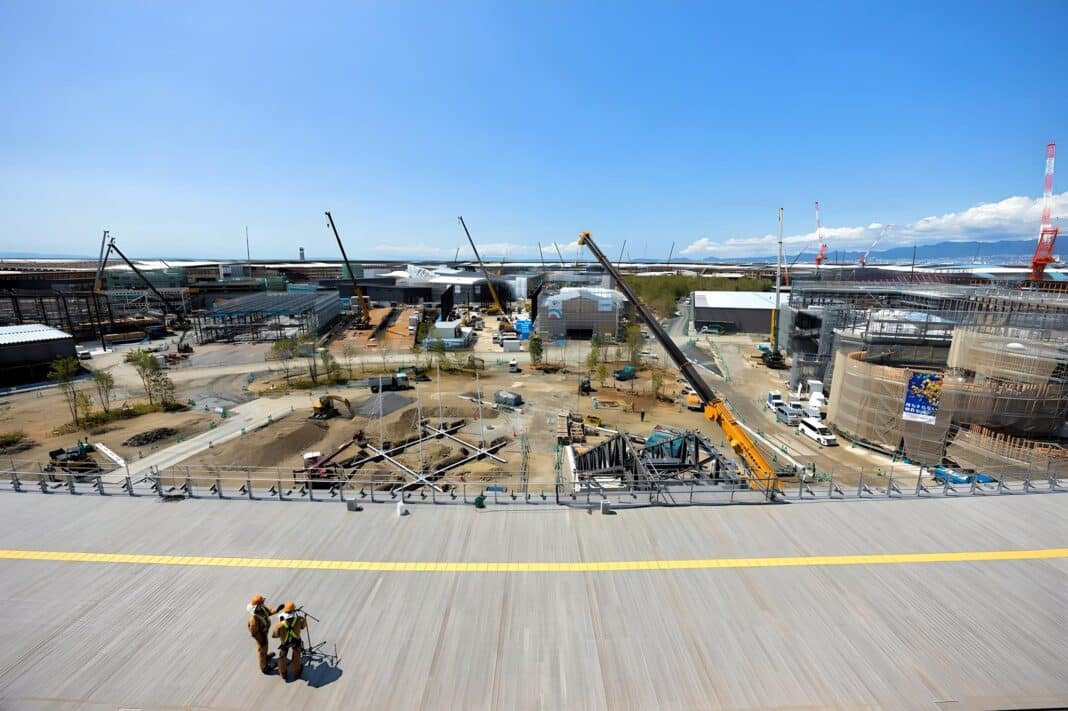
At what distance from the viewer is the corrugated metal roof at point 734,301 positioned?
6812cm

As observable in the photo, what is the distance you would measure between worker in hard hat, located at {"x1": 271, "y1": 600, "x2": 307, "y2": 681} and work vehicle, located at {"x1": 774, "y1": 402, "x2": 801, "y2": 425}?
3379cm

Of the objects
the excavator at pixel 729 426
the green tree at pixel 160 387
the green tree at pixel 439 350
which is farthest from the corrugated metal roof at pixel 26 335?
the excavator at pixel 729 426

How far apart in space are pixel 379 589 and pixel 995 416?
105 feet

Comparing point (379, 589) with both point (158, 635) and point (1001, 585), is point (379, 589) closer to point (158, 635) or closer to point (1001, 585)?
point (158, 635)

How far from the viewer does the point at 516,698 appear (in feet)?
21.8

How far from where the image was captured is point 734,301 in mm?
71062

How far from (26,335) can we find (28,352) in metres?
2.64

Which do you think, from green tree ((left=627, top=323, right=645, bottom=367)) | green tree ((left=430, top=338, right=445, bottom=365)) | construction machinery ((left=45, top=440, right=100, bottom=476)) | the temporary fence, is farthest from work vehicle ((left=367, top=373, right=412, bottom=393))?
the temporary fence

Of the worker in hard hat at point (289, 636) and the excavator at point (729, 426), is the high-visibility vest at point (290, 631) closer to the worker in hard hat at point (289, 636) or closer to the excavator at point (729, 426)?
the worker in hard hat at point (289, 636)

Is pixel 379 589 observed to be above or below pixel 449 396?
above

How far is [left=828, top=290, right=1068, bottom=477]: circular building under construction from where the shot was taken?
22625 millimetres

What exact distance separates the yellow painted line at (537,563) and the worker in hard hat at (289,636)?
235cm

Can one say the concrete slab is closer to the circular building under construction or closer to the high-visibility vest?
the high-visibility vest

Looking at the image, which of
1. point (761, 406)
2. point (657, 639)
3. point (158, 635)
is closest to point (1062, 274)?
point (761, 406)
